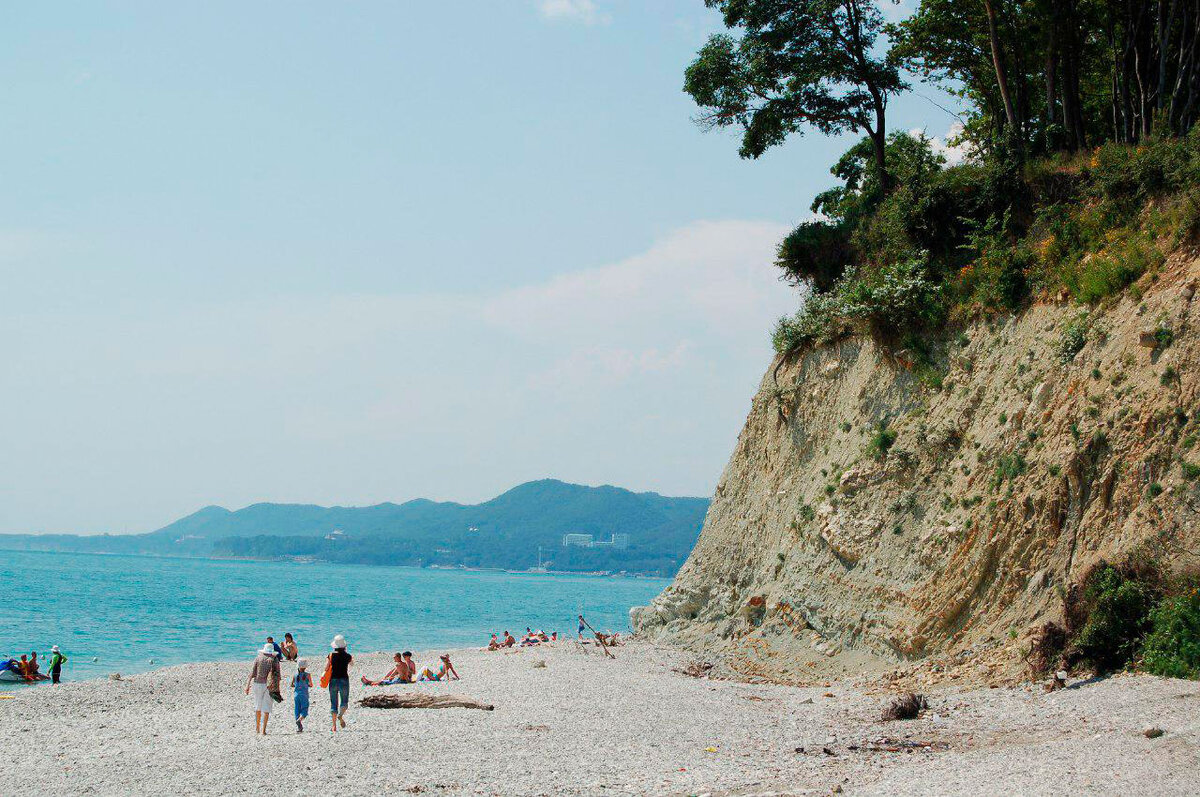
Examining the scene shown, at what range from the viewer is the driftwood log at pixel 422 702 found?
17.8 metres

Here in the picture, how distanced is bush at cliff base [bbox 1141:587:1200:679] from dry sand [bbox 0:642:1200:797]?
392 mm

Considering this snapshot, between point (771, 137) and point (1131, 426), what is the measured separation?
1571 cm

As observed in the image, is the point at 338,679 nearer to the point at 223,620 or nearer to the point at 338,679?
the point at 338,679

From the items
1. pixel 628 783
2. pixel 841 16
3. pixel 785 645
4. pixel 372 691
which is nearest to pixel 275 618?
pixel 372 691

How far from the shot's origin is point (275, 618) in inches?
2382

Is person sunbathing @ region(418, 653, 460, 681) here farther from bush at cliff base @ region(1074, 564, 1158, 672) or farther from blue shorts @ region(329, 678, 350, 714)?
bush at cliff base @ region(1074, 564, 1158, 672)

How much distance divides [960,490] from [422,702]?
11.8m

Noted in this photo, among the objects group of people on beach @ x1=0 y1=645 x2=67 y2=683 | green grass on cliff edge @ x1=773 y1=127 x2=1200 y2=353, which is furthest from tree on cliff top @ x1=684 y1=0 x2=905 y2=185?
group of people on beach @ x1=0 y1=645 x2=67 y2=683

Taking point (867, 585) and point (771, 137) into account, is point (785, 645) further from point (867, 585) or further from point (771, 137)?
point (771, 137)

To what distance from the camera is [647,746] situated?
43.9ft

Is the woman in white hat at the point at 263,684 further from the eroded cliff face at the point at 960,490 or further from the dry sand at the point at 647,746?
the eroded cliff face at the point at 960,490

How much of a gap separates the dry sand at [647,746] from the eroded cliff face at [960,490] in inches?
84.3

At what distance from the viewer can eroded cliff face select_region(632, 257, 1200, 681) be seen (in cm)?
1548

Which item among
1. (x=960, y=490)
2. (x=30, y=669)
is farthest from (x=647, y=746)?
(x=30, y=669)
